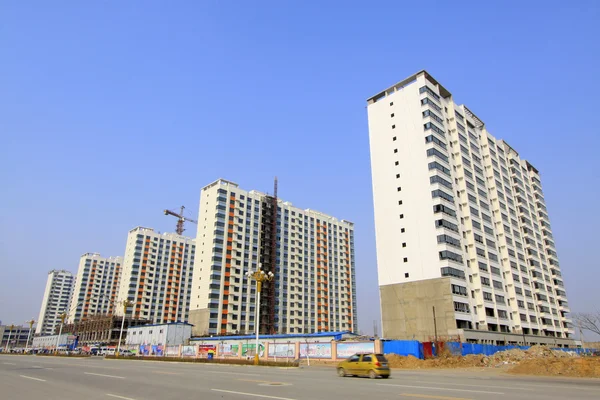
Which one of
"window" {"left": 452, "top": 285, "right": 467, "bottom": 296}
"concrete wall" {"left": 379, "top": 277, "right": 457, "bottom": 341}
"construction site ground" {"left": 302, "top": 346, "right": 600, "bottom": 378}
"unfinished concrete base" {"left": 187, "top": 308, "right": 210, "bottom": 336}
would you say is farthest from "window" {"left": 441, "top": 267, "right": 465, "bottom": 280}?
"unfinished concrete base" {"left": 187, "top": 308, "right": 210, "bottom": 336}

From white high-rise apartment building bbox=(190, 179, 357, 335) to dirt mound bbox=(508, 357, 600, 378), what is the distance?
277ft

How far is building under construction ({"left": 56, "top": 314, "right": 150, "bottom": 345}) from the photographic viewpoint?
133m

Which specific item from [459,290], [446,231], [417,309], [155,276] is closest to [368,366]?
[417,309]

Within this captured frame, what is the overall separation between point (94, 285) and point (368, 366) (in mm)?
191111

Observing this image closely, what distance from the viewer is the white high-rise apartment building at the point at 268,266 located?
356 ft

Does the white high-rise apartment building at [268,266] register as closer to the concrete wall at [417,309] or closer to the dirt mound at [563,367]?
the concrete wall at [417,309]

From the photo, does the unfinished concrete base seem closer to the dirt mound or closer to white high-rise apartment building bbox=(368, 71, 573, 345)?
white high-rise apartment building bbox=(368, 71, 573, 345)

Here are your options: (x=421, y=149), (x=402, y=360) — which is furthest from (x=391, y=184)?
(x=402, y=360)

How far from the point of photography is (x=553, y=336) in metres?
93.9

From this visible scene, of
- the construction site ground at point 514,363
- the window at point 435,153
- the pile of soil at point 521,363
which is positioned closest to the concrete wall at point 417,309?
the pile of soil at point 521,363

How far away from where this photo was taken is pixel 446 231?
7031cm

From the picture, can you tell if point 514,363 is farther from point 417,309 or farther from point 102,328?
point 102,328

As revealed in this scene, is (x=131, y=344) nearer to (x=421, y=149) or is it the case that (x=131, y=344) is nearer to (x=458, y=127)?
(x=421, y=149)

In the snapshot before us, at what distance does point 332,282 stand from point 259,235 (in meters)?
33.6
